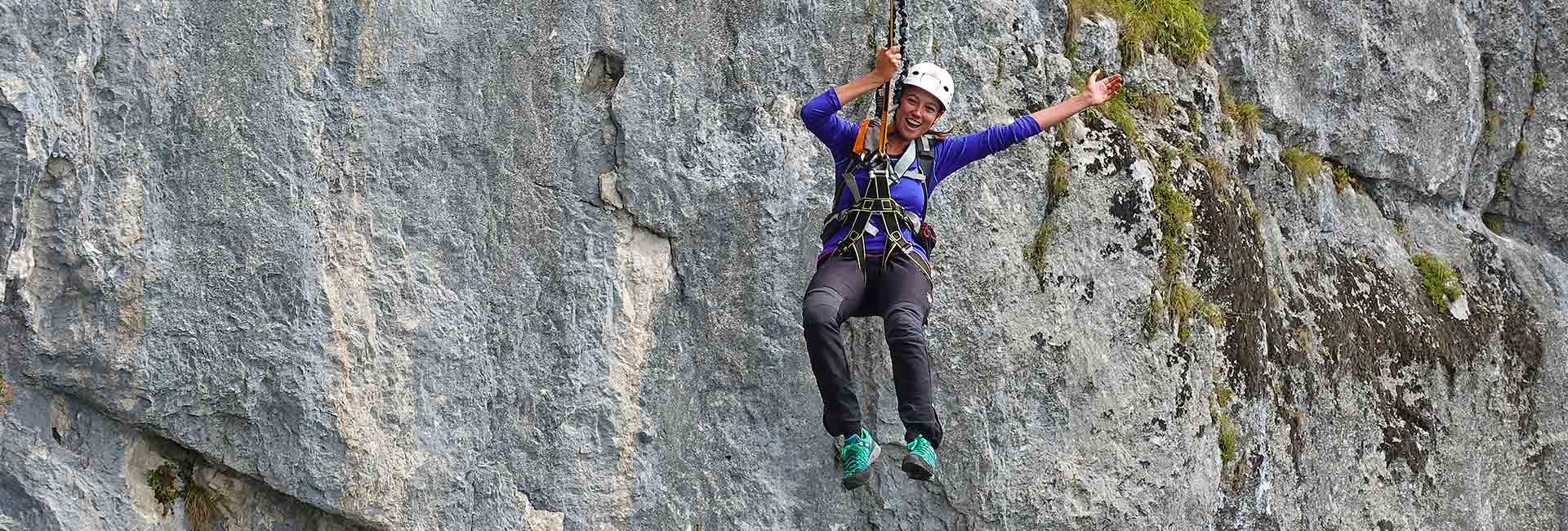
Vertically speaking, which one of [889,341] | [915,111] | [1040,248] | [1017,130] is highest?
[1017,130]

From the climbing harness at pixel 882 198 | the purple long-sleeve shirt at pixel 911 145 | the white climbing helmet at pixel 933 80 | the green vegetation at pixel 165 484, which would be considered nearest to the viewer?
the purple long-sleeve shirt at pixel 911 145

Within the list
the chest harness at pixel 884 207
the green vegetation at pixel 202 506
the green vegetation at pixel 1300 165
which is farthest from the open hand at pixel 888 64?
the green vegetation at pixel 202 506

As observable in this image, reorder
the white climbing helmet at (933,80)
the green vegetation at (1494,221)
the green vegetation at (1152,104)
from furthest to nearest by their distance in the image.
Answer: the green vegetation at (1494,221), the green vegetation at (1152,104), the white climbing helmet at (933,80)

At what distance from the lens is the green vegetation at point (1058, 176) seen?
9.47 metres

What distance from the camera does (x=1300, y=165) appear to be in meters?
11.0

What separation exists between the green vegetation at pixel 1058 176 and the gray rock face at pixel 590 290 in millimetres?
64

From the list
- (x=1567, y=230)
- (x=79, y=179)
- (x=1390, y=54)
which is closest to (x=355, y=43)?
(x=79, y=179)

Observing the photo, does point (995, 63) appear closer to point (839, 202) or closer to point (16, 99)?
point (839, 202)

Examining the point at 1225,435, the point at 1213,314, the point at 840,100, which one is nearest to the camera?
the point at 840,100

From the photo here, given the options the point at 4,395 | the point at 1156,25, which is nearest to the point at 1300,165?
the point at 1156,25

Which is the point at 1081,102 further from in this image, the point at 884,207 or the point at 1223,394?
the point at 1223,394

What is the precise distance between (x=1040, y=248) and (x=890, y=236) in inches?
57.3

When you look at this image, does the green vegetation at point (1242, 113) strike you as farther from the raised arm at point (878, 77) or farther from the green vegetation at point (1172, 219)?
the raised arm at point (878, 77)

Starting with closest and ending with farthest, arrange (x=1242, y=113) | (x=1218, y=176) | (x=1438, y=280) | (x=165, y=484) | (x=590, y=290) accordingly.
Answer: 1. (x=165, y=484)
2. (x=590, y=290)
3. (x=1218, y=176)
4. (x=1242, y=113)
5. (x=1438, y=280)
